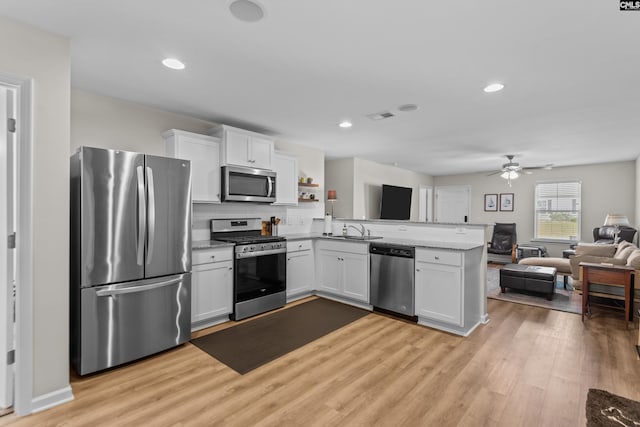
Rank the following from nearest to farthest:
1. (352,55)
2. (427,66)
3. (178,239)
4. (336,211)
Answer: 1. (352,55)
2. (427,66)
3. (178,239)
4. (336,211)

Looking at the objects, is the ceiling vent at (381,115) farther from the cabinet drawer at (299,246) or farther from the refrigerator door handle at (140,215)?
the refrigerator door handle at (140,215)

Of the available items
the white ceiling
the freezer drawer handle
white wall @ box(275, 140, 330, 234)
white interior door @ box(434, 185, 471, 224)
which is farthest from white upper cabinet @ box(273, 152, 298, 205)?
white interior door @ box(434, 185, 471, 224)

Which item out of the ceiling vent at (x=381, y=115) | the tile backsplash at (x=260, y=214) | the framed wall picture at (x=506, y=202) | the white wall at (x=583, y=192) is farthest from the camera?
the framed wall picture at (x=506, y=202)

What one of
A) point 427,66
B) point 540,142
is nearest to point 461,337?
point 427,66

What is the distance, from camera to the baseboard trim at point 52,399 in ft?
6.63

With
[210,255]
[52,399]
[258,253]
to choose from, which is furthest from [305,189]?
[52,399]

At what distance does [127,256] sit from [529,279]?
5221 millimetres

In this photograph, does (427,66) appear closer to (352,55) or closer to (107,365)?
(352,55)

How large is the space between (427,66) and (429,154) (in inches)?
153

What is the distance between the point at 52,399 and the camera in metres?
2.07

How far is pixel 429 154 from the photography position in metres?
6.19

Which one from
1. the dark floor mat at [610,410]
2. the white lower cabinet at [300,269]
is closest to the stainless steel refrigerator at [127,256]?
the white lower cabinet at [300,269]

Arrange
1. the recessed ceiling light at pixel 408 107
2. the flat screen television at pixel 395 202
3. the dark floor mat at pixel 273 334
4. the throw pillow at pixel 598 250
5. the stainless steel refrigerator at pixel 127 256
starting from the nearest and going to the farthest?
the stainless steel refrigerator at pixel 127 256
the dark floor mat at pixel 273 334
the recessed ceiling light at pixel 408 107
the throw pillow at pixel 598 250
the flat screen television at pixel 395 202

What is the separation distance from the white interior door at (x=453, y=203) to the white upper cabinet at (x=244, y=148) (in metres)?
6.91
